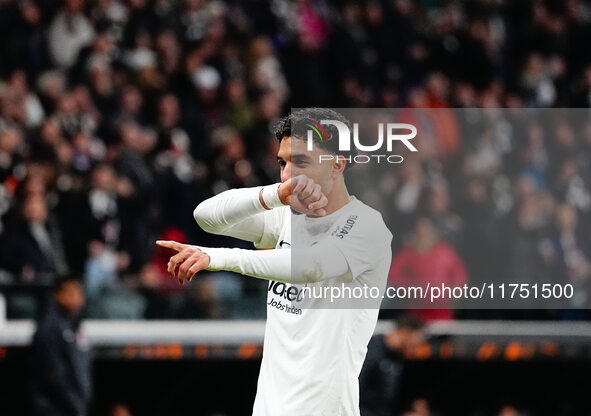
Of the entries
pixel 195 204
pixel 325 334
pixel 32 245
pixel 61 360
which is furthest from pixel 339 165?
pixel 195 204

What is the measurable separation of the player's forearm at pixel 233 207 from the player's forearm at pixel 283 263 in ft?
0.75

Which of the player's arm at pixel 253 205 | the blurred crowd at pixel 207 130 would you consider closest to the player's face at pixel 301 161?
the player's arm at pixel 253 205

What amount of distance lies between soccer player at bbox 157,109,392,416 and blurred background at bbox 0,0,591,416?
3783 millimetres

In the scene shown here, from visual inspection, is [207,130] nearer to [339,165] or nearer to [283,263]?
[339,165]

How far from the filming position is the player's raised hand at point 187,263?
4.57 m

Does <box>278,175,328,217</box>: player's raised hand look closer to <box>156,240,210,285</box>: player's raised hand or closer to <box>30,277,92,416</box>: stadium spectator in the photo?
<box>156,240,210,285</box>: player's raised hand

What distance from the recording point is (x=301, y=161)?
16.8 feet

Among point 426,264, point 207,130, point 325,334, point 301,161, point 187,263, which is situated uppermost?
point 207,130

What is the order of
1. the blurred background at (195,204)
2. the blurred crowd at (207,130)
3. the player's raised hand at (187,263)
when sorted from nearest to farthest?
the player's raised hand at (187,263) < the blurred background at (195,204) < the blurred crowd at (207,130)

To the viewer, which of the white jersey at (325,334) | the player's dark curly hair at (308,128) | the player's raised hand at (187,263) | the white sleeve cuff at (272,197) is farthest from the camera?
the player's dark curly hair at (308,128)

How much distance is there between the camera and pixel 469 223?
11.0 metres

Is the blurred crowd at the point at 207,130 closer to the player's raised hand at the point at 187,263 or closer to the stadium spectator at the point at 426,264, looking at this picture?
the stadium spectator at the point at 426,264

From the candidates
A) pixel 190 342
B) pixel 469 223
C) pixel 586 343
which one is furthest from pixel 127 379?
pixel 586 343

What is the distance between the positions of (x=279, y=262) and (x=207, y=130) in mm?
7342
